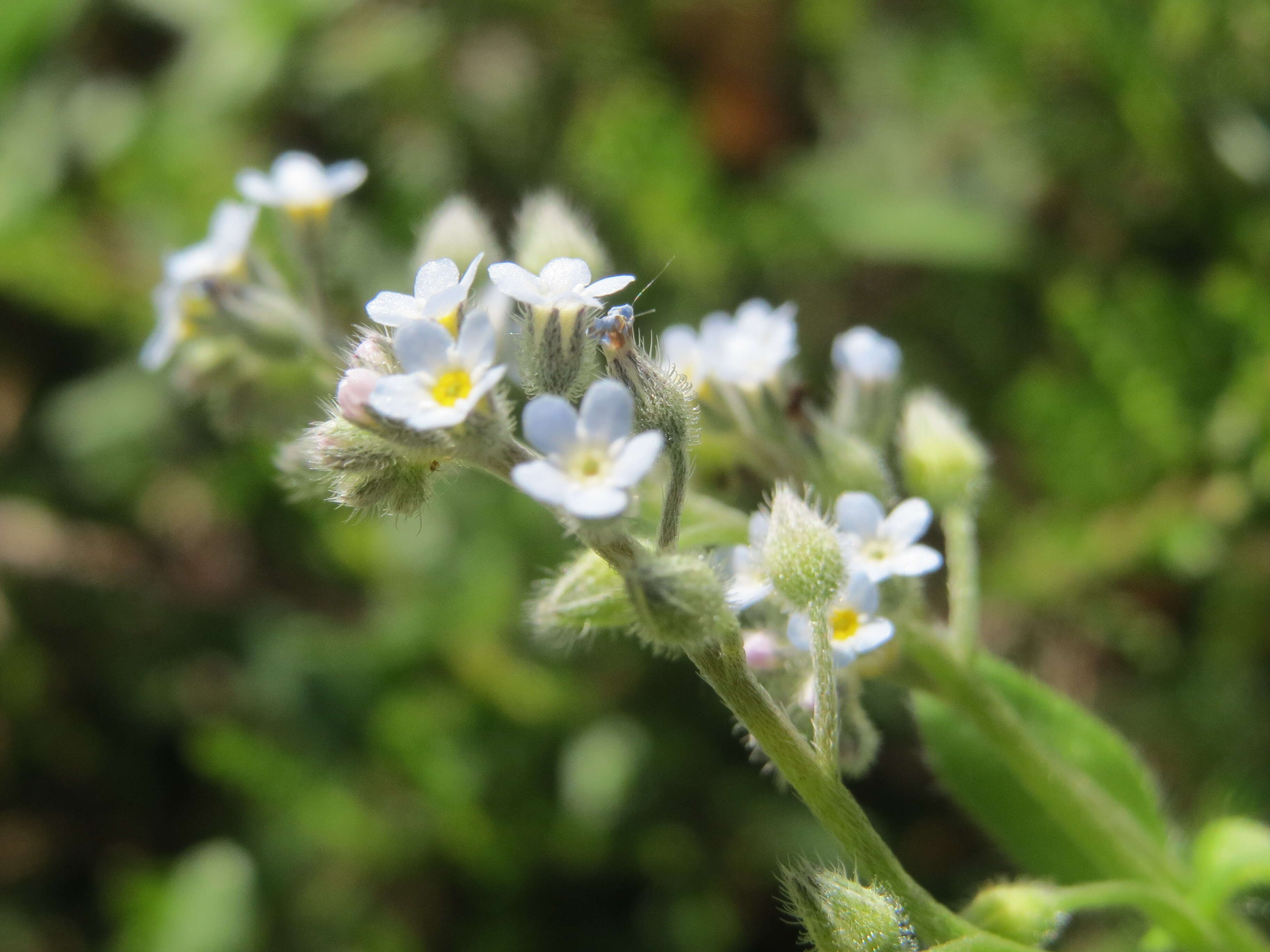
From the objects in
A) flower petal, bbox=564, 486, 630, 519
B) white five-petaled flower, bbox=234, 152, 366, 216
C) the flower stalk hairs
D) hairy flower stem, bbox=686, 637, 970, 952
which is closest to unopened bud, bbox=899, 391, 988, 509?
the flower stalk hairs

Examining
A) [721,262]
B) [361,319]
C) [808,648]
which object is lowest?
[808,648]

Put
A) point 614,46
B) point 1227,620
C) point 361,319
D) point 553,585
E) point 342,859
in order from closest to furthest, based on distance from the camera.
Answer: point 553,585
point 1227,620
point 342,859
point 361,319
point 614,46

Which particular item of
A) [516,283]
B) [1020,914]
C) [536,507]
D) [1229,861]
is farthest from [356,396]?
[536,507]

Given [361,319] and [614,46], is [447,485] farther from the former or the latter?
[614,46]

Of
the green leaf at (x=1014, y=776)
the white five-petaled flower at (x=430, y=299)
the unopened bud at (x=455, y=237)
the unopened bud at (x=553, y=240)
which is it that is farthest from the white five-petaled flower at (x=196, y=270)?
the green leaf at (x=1014, y=776)

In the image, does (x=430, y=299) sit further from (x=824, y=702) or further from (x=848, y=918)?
(x=848, y=918)

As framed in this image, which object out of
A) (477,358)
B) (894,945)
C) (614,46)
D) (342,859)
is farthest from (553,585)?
(614,46)

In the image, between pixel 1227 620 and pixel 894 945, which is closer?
pixel 894 945

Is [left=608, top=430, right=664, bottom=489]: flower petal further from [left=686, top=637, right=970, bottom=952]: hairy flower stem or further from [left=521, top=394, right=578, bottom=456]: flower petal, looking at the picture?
[left=686, top=637, right=970, bottom=952]: hairy flower stem
